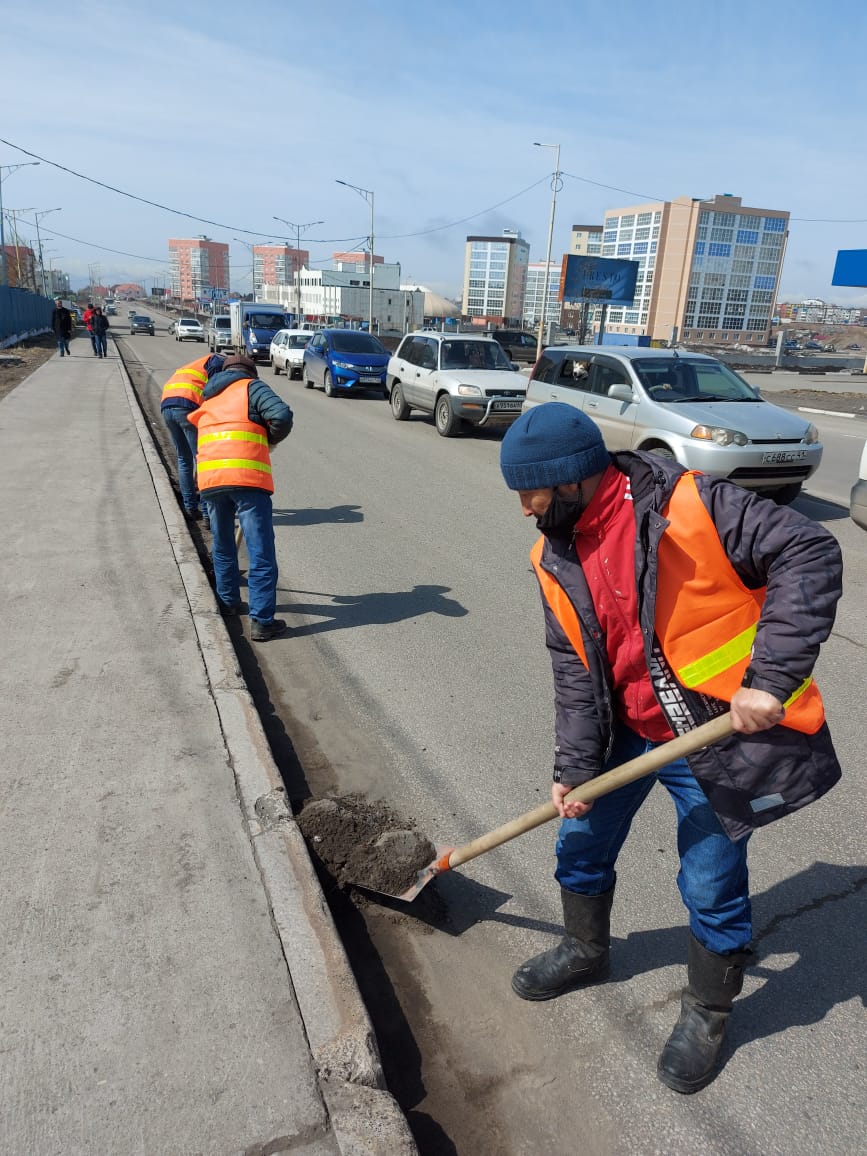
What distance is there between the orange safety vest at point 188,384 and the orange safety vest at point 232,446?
2.72 meters

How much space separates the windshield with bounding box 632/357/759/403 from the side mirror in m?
0.31

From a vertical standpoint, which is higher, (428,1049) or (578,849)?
(578,849)

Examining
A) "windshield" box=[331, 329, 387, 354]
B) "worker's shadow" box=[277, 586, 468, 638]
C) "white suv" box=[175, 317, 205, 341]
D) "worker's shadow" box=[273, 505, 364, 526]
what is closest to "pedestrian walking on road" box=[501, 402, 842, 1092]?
"worker's shadow" box=[277, 586, 468, 638]

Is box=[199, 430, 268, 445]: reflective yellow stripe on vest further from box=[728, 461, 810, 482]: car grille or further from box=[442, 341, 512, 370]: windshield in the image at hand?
box=[442, 341, 512, 370]: windshield

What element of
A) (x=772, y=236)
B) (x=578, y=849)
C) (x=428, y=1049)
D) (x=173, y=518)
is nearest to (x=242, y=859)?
(x=428, y=1049)

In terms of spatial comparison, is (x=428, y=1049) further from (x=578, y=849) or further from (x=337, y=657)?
(x=337, y=657)

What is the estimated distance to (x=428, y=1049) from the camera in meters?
2.51

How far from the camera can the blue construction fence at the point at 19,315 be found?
3262 cm

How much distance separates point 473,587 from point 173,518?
3168 millimetres

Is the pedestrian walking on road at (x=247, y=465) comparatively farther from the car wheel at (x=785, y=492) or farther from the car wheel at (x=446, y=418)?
the car wheel at (x=446, y=418)

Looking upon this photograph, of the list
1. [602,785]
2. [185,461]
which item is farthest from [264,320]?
[602,785]

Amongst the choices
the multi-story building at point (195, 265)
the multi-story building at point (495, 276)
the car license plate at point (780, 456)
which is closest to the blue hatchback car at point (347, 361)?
the car license plate at point (780, 456)

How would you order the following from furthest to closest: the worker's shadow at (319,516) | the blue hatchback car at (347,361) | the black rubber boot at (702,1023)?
the blue hatchback car at (347,361), the worker's shadow at (319,516), the black rubber boot at (702,1023)

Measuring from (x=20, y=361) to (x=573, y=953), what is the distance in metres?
28.1
